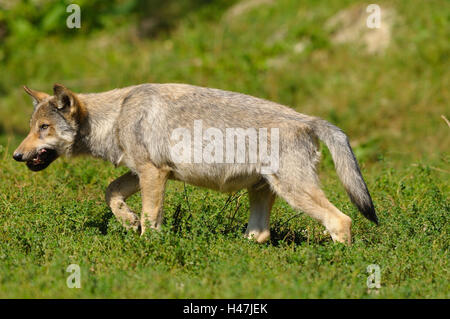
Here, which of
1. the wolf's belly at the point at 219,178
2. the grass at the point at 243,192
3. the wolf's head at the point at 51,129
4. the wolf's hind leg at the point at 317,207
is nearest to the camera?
the grass at the point at 243,192

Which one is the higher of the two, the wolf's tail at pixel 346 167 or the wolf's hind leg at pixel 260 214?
the wolf's tail at pixel 346 167

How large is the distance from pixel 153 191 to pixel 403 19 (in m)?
8.50

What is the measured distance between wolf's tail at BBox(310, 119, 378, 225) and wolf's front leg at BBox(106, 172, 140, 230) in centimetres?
196

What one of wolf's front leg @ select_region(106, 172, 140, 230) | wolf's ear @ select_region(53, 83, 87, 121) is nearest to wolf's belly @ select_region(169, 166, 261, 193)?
wolf's front leg @ select_region(106, 172, 140, 230)

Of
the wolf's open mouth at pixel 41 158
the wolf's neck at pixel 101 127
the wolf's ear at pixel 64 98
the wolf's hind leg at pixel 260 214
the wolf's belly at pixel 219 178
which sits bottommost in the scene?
the wolf's hind leg at pixel 260 214

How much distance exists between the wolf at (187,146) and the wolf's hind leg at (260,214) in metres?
0.01

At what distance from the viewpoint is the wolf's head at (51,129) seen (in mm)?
6590

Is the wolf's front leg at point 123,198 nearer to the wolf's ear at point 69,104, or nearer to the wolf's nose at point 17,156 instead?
the wolf's ear at point 69,104

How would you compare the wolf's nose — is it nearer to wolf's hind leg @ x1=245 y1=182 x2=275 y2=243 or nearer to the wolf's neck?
the wolf's neck

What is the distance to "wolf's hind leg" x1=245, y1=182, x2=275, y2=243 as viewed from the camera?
6656mm

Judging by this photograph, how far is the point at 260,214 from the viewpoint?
22.0 ft

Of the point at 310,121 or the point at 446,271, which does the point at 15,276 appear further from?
the point at 446,271

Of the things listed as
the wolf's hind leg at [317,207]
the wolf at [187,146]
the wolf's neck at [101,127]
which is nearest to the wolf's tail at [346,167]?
the wolf at [187,146]
